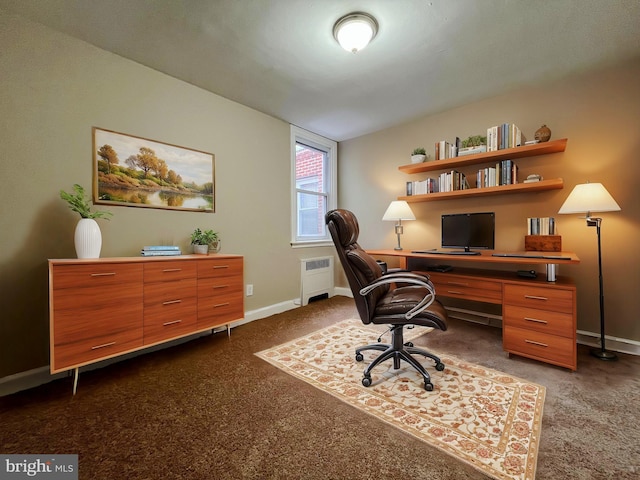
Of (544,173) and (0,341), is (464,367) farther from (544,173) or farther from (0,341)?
(0,341)

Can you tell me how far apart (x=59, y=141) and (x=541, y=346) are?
Answer: 4.01m

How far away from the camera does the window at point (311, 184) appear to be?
397 centimetres

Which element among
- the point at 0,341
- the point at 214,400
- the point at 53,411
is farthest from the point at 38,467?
the point at 0,341

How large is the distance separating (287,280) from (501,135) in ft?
9.86

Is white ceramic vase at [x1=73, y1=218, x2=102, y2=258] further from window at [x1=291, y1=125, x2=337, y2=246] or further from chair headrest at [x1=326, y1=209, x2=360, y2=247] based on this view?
window at [x1=291, y1=125, x2=337, y2=246]

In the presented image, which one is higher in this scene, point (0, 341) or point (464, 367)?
point (0, 341)

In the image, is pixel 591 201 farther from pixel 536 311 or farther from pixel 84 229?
pixel 84 229

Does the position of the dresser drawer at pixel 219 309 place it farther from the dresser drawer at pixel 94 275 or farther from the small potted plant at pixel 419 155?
the small potted plant at pixel 419 155

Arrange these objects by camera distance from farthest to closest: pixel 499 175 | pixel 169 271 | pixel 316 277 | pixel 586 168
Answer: pixel 316 277
pixel 499 175
pixel 586 168
pixel 169 271

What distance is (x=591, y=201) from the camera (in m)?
2.16

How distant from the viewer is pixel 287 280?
3.79 m

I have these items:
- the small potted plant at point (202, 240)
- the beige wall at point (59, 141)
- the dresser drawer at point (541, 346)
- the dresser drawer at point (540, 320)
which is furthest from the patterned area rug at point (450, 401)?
the beige wall at point (59, 141)

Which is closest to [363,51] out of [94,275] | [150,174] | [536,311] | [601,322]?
[150,174]

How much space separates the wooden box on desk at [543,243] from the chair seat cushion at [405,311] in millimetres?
1453
